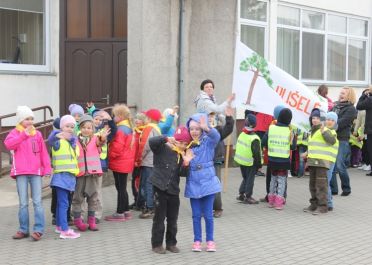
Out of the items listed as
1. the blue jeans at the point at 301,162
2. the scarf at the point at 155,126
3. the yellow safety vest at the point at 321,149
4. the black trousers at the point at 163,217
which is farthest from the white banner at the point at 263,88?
the blue jeans at the point at 301,162

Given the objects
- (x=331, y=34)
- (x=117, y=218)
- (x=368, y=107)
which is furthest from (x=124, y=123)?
(x=331, y=34)

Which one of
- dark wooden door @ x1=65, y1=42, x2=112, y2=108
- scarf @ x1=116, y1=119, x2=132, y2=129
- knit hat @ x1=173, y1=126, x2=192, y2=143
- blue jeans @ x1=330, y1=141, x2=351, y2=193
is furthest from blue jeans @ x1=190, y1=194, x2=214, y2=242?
dark wooden door @ x1=65, y1=42, x2=112, y2=108

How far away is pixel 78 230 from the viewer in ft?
25.8

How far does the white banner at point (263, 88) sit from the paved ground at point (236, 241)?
1.61 meters

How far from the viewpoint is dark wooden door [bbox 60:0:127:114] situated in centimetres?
1405

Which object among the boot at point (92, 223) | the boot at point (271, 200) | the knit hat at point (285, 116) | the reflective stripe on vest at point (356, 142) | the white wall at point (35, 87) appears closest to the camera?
the boot at point (92, 223)

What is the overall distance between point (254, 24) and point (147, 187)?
28.8 feet

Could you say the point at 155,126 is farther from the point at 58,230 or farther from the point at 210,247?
the point at 210,247

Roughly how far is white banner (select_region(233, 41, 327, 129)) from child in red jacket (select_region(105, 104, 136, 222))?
6.04ft

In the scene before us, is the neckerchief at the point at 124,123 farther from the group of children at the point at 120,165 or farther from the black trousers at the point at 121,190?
the black trousers at the point at 121,190

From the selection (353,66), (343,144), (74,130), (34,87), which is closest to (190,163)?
(74,130)

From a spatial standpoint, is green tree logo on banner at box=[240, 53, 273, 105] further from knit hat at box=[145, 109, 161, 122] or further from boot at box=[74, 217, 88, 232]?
boot at box=[74, 217, 88, 232]

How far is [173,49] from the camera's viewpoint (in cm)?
1275

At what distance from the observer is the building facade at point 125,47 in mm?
12750
